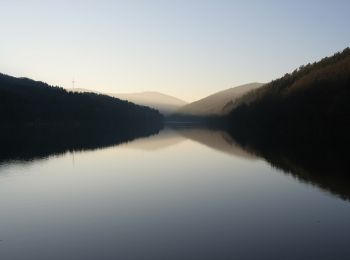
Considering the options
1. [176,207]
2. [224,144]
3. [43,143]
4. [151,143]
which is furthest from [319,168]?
[43,143]

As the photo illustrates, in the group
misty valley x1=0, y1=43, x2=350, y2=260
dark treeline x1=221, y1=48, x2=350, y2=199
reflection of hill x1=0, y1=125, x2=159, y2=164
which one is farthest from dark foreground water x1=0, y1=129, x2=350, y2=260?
reflection of hill x1=0, y1=125, x2=159, y2=164

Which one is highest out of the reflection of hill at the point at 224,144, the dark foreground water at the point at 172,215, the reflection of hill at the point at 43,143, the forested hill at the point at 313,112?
the forested hill at the point at 313,112

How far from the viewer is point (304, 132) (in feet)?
342

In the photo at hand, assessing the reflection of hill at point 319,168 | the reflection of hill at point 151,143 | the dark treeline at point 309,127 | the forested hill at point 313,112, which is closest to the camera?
the reflection of hill at point 319,168

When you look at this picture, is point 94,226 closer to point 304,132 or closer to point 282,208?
point 282,208

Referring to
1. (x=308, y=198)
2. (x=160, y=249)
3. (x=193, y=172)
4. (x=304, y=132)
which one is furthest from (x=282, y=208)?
(x=304, y=132)

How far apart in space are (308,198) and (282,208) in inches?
138

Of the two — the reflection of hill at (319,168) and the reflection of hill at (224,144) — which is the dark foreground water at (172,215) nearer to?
the reflection of hill at (319,168)

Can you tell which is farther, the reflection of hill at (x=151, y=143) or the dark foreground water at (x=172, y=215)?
the reflection of hill at (x=151, y=143)

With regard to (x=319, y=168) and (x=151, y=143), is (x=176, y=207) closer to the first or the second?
(x=319, y=168)

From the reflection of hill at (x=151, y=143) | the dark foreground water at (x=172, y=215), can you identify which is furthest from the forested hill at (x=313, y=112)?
the dark foreground water at (x=172, y=215)

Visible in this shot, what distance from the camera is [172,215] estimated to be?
22.1 metres

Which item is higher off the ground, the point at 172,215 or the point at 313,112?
the point at 313,112

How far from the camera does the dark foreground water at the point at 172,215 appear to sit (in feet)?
53.7
